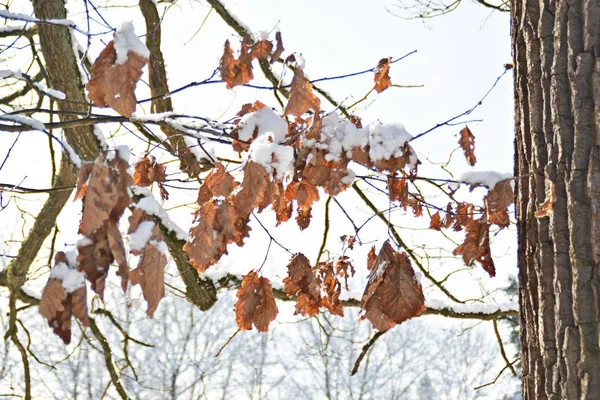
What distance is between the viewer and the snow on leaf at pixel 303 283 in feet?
8.71

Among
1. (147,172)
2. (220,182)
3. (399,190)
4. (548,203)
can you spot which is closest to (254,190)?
(220,182)

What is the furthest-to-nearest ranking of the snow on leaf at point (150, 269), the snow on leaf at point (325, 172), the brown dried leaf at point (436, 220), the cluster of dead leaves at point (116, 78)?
1. the brown dried leaf at point (436, 220)
2. the snow on leaf at point (325, 172)
3. the cluster of dead leaves at point (116, 78)
4. the snow on leaf at point (150, 269)

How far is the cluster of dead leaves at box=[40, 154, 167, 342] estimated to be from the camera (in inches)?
50.2

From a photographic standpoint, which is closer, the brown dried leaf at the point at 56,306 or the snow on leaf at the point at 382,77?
the brown dried leaf at the point at 56,306

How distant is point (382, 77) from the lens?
250 cm

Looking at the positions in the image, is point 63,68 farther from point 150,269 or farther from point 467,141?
point 150,269

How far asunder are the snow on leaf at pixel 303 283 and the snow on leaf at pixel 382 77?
749 millimetres

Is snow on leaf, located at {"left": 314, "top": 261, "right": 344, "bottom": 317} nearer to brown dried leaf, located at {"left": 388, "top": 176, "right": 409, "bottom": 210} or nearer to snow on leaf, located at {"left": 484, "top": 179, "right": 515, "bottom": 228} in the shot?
brown dried leaf, located at {"left": 388, "top": 176, "right": 409, "bottom": 210}

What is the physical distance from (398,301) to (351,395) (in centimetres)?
1762

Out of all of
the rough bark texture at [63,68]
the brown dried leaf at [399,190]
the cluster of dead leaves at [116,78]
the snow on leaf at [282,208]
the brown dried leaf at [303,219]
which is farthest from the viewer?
the rough bark texture at [63,68]

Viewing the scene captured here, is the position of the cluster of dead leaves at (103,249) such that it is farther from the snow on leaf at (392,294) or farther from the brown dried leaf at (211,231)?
the snow on leaf at (392,294)

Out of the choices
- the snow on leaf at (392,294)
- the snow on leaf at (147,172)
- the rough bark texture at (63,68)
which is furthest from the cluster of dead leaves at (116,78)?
the rough bark texture at (63,68)

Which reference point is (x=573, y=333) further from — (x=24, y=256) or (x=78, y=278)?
(x=24, y=256)

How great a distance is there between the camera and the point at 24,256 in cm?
437
